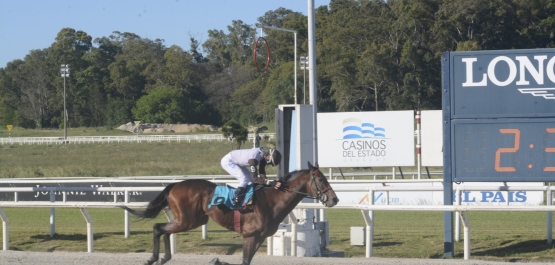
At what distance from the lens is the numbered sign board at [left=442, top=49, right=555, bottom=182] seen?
966cm

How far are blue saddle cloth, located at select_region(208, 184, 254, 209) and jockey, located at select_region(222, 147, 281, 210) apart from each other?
46mm

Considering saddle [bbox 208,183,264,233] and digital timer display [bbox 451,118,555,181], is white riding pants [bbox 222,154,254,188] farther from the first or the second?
digital timer display [bbox 451,118,555,181]

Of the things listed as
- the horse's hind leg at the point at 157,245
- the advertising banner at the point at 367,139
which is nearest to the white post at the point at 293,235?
the horse's hind leg at the point at 157,245

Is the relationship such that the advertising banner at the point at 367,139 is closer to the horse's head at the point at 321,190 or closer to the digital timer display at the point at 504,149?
the digital timer display at the point at 504,149

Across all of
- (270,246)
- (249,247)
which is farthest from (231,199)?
(270,246)

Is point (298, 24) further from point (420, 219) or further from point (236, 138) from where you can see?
point (420, 219)

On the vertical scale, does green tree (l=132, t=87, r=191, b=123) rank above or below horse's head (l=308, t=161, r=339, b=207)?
above

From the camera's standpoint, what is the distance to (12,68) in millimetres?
77625

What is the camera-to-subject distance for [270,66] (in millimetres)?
62812

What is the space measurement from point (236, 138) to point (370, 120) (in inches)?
897

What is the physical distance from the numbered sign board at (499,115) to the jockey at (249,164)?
2735mm

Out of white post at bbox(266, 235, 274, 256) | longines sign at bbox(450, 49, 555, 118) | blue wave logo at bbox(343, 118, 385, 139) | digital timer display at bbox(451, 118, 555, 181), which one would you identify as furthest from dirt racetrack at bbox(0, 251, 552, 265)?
blue wave logo at bbox(343, 118, 385, 139)

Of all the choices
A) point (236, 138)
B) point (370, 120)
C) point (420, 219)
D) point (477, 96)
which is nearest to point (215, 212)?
point (477, 96)

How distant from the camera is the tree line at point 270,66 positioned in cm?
4150
